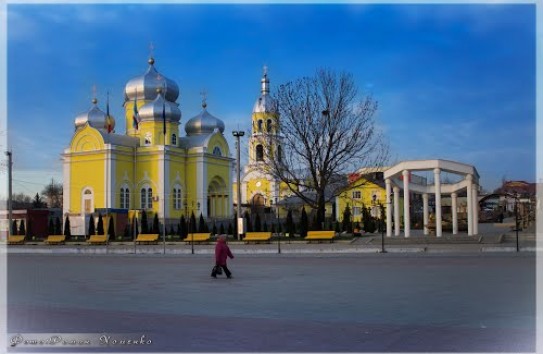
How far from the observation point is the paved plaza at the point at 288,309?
29.5 feet

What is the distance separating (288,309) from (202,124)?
61748mm

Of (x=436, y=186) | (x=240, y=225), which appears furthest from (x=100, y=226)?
(x=436, y=186)

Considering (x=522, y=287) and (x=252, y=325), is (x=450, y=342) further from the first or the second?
(x=522, y=287)

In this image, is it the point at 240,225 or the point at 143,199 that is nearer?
the point at 240,225

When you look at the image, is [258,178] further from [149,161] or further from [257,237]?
[257,237]

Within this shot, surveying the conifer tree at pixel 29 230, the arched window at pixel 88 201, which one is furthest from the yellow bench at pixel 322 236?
the arched window at pixel 88 201

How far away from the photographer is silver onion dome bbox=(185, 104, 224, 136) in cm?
7294

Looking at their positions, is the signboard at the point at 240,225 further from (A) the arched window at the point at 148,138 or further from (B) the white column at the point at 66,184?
(B) the white column at the point at 66,184

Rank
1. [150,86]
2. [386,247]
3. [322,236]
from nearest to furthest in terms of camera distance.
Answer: [386,247]
[322,236]
[150,86]

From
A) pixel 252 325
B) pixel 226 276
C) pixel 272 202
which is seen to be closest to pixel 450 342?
pixel 252 325

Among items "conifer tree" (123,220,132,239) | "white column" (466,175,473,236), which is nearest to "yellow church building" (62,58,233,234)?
"conifer tree" (123,220,132,239)

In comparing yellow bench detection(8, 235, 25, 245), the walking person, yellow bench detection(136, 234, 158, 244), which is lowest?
yellow bench detection(8, 235, 25, 245)

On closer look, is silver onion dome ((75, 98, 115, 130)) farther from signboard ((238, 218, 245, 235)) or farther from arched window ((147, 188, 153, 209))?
signboard ((238, 218, 245, 235))

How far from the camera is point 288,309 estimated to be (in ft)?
40.2
